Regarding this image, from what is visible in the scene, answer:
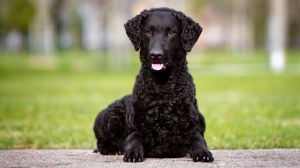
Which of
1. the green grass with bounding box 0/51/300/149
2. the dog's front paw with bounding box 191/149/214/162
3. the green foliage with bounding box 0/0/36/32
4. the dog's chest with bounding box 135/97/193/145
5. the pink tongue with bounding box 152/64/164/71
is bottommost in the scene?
the green grass with bounding box 0/51/300/149

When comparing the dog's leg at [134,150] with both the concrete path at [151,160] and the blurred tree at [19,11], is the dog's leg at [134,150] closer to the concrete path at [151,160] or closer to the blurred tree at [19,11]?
the concrete path at [151,160]

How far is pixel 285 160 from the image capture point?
7.64m

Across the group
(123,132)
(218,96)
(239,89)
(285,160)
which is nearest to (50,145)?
(123,132)

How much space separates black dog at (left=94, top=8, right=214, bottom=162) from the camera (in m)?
7.48

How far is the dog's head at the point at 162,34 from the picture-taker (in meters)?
7.31

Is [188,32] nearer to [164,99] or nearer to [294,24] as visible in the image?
[164,99]

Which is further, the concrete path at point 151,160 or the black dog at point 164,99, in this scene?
the black dog at point 164,99

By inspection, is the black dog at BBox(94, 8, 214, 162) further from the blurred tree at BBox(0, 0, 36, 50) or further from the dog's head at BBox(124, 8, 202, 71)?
the blurred tree at BBox(0, 0, 36, 50)

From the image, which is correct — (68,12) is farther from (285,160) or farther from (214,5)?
(285,160)

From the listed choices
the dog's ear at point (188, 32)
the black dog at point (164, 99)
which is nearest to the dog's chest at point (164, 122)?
A: the black dog at point (164, 99)

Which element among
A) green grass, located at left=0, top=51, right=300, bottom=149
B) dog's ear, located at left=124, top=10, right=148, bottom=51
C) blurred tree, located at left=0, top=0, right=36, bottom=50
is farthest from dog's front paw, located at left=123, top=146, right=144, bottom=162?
blurred tree, located at left=0, top=0, right=36, bottom=50

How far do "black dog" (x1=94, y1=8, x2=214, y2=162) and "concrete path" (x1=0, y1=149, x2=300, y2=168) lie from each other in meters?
0.16

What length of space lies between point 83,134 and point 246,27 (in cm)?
8451

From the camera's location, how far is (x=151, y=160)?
7.58 metres
